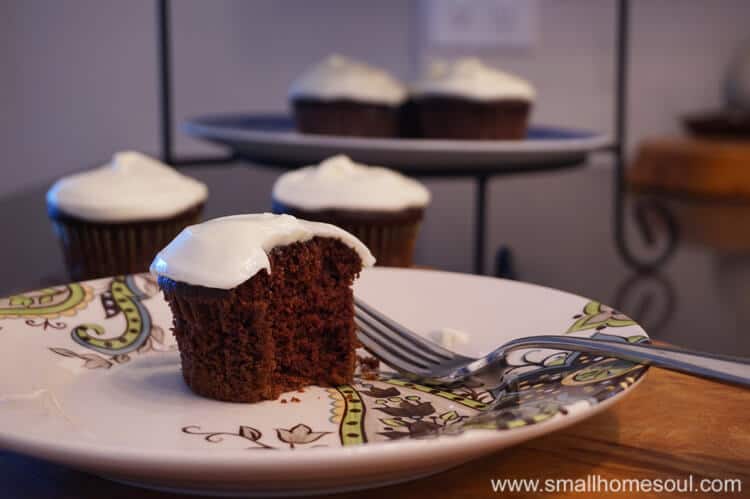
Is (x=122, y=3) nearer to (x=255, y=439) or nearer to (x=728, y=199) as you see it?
(x=728, y=199)

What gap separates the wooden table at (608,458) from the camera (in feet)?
1.57

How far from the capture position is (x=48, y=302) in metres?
0.69

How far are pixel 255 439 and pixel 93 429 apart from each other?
94 millimetres

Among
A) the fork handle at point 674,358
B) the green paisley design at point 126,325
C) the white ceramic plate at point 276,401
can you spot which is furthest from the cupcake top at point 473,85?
the fork handle at point 674,358

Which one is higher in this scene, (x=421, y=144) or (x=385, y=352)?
(x=421, y=144)

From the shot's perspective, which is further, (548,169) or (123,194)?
(548,169)

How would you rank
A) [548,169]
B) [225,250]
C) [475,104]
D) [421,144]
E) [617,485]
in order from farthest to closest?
1. [475,104]
2. [548,169]
3. [421,144]
4. [225,250]
5. [617,485]

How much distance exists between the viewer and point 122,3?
2.16m

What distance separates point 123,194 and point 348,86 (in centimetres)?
58

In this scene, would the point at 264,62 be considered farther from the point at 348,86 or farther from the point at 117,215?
the point at 117,215

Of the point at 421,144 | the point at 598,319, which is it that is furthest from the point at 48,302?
the point at 421,144

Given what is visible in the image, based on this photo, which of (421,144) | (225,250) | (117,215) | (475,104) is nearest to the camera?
(225,250)

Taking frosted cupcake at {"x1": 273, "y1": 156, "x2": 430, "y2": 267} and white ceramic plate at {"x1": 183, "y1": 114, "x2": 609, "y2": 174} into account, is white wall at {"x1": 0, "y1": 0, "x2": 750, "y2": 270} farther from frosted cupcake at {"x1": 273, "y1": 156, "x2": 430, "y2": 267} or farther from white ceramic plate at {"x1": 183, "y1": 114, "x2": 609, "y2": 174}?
frosted cupcake at {"x1": 273, "y1": 156, "x2": 430, "y2": 267}

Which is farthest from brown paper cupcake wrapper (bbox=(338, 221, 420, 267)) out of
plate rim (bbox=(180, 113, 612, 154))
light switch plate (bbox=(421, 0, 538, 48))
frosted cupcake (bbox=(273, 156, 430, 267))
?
light switch plate (bbox=(421, 0, 538, 48))
